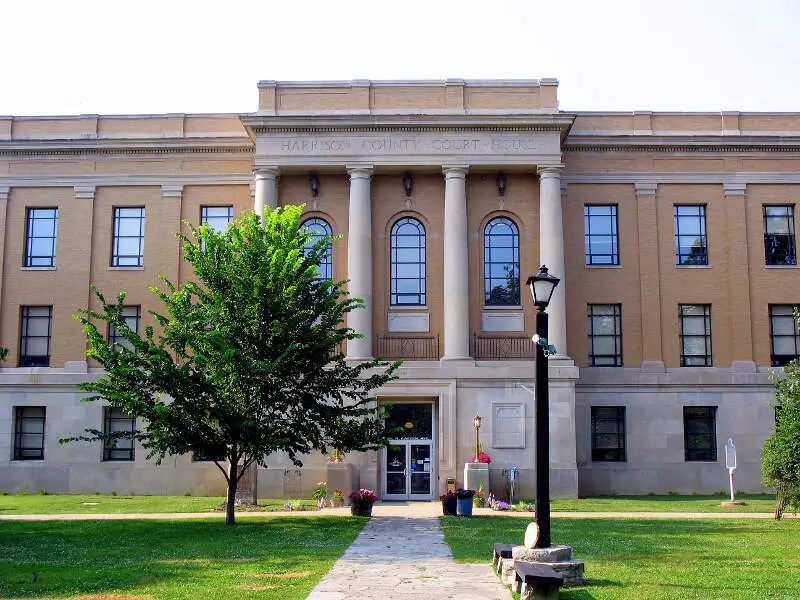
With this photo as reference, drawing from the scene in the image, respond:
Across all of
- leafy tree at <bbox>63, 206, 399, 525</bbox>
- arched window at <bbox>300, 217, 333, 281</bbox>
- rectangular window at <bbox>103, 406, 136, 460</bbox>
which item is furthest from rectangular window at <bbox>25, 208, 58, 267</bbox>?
leafy tree at <bbox>63, 206, 399, 525</bbox>

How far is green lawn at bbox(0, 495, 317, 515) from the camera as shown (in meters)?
27.8

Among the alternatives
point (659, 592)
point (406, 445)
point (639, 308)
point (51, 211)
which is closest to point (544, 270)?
point (659, 592)

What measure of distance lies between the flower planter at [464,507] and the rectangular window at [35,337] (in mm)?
18886

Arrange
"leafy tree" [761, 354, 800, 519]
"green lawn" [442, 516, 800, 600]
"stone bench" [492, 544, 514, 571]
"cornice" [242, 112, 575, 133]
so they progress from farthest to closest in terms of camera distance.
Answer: "cornice" [242, 112, 575, 133]
"leafy tree" [761, 354, 800, 519]
"stone bench" [492, 544, 514, 571]
"green lawn" [442, 516, 800, 600]

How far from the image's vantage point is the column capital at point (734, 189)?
36.7 m

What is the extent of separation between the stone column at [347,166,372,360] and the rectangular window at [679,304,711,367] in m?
12.6

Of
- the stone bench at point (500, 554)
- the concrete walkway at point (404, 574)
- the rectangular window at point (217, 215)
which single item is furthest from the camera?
the rectangular window at point (217, 215)

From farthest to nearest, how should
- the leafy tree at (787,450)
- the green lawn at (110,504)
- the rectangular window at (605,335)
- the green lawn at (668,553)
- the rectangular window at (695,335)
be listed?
the rectangular window at (695,335) < the rectangular window at (605,335) < the green lawn at (110,504) < the leafy tree at (787,450) < the green lawn at (668,553)

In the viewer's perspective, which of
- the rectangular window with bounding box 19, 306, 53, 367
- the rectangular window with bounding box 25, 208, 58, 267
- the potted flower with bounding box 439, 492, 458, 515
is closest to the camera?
the potted flower with bounding box 439, 492, 458, 515

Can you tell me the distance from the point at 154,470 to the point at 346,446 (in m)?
13.3

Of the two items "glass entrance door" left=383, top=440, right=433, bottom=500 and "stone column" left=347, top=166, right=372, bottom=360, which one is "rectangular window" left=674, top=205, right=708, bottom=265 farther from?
"glass entrance door" left=383, top=440, right=433, bottom=500

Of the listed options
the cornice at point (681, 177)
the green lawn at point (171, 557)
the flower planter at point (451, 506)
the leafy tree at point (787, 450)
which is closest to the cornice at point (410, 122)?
the cornice at point (681, 177)

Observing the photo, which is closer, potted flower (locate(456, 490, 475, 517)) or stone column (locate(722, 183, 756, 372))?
potted flower (locate(456, 490, 475, 517))

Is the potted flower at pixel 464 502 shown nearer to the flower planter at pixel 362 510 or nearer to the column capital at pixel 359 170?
the flower planter at pixel 362 510
